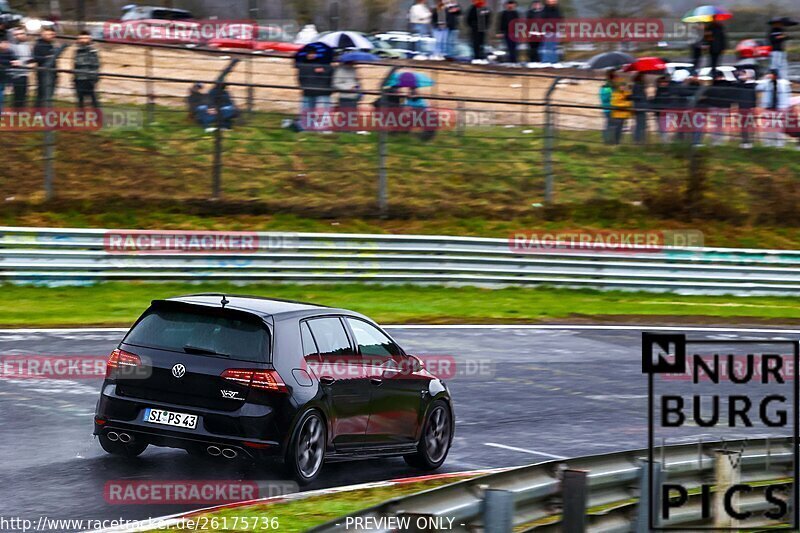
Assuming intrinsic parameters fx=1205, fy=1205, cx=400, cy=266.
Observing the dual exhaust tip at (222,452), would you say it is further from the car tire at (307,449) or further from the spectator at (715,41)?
the spectator at (715,41)

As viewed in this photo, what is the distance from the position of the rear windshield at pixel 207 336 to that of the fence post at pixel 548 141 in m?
16.2

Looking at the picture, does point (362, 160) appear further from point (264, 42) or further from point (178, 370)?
point (264, 42)

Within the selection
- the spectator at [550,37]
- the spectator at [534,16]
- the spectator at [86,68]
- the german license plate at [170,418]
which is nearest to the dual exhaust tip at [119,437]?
the german license plate at [170,418]

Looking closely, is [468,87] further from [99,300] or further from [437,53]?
[99,300]

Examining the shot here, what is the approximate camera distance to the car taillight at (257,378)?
9.30m

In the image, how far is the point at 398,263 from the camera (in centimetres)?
2238

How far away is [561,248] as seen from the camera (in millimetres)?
23203

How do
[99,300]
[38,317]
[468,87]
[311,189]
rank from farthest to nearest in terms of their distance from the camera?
[468,87]
[311,189]
[99,300]
[38,317]

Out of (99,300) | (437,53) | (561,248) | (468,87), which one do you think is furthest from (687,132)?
(99,300)

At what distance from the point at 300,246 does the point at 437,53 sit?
1456cm

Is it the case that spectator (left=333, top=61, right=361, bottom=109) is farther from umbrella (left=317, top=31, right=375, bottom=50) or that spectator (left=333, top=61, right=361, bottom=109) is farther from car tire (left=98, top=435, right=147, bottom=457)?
car tire (left=98, top=435, right=147, bottom=457)

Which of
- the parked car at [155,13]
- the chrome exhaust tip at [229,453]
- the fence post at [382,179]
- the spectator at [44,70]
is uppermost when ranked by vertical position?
the parked car at [155,13]

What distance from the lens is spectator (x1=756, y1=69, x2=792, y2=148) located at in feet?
92.5

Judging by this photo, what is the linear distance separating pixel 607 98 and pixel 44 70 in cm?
1227
